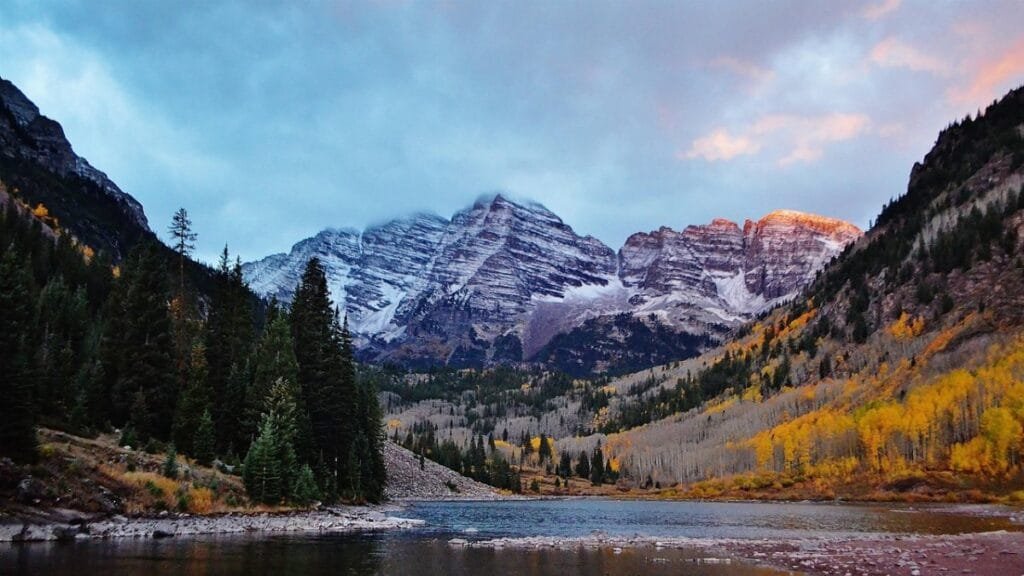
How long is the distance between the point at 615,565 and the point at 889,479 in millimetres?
131054

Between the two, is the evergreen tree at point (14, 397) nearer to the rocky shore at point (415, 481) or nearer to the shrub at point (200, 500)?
the shrub at point (200, 500)

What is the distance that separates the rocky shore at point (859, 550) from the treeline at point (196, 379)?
98.7 ft

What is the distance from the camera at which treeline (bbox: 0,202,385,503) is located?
57.2 metres

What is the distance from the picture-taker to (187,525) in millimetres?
53344

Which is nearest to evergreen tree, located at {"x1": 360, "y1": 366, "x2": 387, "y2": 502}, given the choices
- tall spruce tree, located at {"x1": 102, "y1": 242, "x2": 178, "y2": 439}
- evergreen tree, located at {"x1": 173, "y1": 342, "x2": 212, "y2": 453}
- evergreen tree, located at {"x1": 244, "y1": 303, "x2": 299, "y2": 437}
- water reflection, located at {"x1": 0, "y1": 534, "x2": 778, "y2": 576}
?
evergreen tree, located at {"x1": 244, "y1": 303, "x2": 299, "y2": 437}

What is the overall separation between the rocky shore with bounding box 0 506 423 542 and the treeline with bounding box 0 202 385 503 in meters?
4.72

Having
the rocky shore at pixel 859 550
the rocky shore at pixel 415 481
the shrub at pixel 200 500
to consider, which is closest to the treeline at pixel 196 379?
the shrub at pixel 200 500

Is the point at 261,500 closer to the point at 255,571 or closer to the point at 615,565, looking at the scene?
the point at 255,571

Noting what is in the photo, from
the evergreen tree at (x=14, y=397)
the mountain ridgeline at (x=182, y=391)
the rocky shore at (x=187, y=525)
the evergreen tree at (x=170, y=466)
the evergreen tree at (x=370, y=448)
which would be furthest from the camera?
the evergreen tree at (x=370, y=448)

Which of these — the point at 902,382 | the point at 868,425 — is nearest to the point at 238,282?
the point at 868,425

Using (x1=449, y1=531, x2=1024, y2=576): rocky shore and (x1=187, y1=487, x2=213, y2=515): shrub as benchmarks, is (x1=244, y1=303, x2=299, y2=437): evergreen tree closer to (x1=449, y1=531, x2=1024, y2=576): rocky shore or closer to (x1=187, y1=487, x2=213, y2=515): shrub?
(x1=187, y1=487, x2=213, y2=515): shrub

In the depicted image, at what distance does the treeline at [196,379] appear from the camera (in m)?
57.2

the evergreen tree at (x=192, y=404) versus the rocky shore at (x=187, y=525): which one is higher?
the evergreen tree at (x=192, y=404)

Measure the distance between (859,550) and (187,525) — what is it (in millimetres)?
48021
